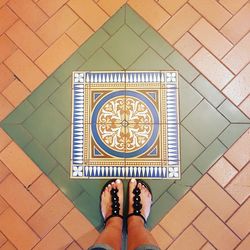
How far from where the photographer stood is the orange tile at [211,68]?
1921 millimetres

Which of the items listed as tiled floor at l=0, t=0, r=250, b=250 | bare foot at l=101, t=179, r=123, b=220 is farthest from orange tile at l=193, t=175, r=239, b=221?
bare foot at l=101, t=179, r=123, b=220

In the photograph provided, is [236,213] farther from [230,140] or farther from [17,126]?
[17,126]

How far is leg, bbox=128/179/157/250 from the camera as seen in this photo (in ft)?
Answer: 4.79

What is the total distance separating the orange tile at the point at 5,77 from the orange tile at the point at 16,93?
0.02 meters

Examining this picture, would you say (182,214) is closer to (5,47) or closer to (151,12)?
(151,12)

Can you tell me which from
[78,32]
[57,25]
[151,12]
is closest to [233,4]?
[151,12]

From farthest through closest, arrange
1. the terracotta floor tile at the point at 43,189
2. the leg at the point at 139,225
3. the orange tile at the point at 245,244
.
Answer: the terracotta floor tile at the point at 43,189 < the orange tile at the point at 245,244 < the leg at the point at 139,225

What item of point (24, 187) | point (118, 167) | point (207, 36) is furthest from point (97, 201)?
point (207, 36)

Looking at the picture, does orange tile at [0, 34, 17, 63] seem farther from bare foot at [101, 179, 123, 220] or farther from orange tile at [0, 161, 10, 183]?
bare foot at [101, 179, 123, 220]

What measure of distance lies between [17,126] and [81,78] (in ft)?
1.43

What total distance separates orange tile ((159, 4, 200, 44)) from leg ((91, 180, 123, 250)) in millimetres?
843

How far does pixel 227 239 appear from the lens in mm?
1785

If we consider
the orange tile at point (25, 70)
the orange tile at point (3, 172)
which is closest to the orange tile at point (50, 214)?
the orange tile at point (3, 172)

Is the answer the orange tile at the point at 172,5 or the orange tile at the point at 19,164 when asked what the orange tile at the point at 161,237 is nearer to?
the orange tile at the point at 19,164
